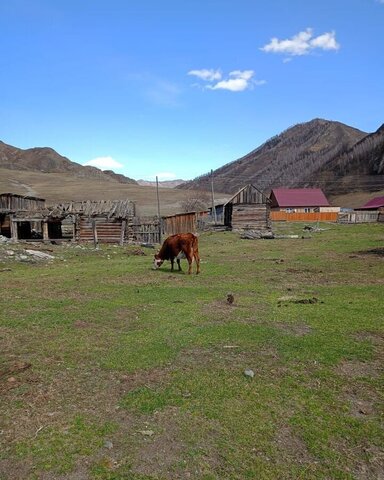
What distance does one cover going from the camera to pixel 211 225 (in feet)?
163

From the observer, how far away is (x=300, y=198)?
285ft

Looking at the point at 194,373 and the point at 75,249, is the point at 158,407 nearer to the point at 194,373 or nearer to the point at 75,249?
the point at 194,373

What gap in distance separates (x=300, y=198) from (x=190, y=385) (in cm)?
8473

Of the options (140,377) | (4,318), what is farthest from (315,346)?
(4,318)

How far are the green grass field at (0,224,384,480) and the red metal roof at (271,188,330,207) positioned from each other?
75.0 metres

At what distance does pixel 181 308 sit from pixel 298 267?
884 centimetres

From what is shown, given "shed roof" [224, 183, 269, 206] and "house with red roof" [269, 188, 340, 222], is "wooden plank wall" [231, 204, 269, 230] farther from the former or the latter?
"house with red roof" [269, 188, 340, 222]

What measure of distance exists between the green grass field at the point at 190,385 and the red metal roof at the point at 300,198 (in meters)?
75.0

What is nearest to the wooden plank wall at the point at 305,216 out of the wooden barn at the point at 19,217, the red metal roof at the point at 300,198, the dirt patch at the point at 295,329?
the red metal roof at the point at 300,198

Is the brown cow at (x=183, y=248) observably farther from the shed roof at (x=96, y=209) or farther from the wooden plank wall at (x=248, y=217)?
the wooden plank wall at (x=248, y=217)

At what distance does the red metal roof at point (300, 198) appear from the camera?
84.6 metres

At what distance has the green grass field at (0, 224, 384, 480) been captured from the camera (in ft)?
13.9

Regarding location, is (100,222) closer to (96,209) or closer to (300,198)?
(96,209)

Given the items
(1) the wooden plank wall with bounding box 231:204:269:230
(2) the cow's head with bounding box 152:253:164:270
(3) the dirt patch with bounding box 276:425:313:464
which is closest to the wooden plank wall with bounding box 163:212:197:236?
(1) the wooden plank wall with bounding box 231:204:269:230
